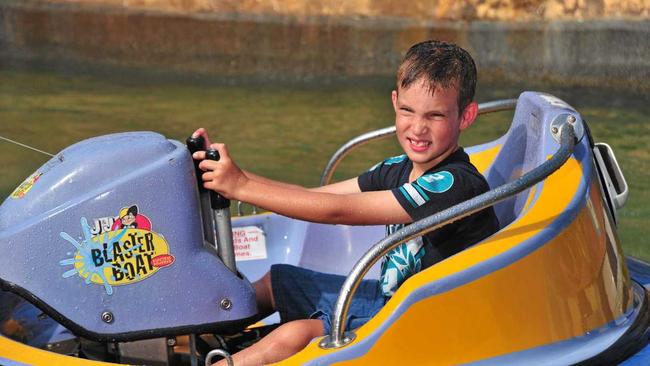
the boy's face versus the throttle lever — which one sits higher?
the boy's face

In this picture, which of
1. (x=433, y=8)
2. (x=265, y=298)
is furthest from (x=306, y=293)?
(x=433, y=8)

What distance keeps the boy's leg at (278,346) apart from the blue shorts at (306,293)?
0.65ft

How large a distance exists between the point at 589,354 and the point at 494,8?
762cm

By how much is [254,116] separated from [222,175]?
583cm

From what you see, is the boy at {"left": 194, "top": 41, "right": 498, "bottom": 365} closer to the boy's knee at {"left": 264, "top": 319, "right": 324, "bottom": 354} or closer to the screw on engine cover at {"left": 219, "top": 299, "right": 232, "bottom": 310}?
the boy's knee at {"left": 264, "top": 319, "right": 324, "bottom": 354}

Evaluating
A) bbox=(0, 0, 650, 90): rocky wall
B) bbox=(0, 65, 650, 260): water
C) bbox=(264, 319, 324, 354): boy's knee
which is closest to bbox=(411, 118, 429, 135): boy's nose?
bbox=(264, 319, 324, 354): boy's knee

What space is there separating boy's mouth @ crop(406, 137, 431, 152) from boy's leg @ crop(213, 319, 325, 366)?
53 centimetres

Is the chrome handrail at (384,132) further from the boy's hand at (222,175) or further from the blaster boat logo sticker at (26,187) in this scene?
the blaster boat logo sticker at (26,187)

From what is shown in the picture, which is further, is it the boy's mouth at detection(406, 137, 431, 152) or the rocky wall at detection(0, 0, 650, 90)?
the rocky wall at detection(0, 0, 650, 90)

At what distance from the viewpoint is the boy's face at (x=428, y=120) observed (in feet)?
8.95

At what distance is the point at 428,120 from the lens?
2.74 m

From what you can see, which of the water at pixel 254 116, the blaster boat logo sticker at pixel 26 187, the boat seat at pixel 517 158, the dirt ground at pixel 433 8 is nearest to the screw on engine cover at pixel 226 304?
the blaster boat logo sticker at pixel 26 187

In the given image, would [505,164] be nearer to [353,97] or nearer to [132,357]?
[132,357]

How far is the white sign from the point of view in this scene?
3.84 meters
